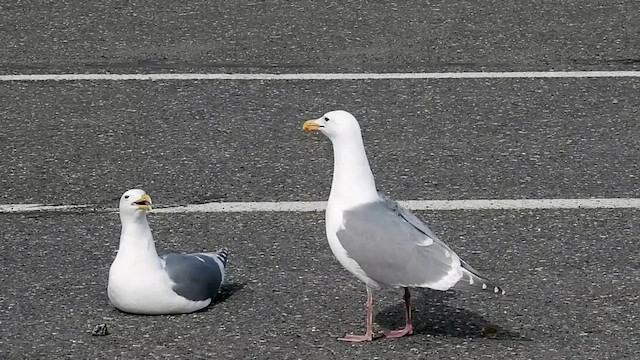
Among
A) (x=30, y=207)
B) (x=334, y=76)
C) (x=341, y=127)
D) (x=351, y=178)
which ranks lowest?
(x=351, y=178)

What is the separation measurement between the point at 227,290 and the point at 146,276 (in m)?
0.44

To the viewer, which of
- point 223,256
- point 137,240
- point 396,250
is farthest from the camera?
point 223,256

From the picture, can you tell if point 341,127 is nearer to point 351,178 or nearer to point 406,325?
point 351,178

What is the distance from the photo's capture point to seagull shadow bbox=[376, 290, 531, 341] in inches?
183

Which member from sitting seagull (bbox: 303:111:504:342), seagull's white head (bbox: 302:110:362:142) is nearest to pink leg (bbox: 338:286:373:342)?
sitting seagull (bbox: 303:111:504:342)

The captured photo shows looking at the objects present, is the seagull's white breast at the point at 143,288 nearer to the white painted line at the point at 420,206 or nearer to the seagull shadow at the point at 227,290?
the seagull shadow at the point at 227,290

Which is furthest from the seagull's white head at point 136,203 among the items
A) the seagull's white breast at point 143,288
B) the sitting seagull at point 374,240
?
the sitting seagull at point 374,240

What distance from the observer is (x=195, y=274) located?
4.77 m

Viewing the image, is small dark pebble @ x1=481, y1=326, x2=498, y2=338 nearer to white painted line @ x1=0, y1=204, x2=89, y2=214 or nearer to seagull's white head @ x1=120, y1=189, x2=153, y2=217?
seagull's white head @ x1=120, y1=189, x2=153, y2=217

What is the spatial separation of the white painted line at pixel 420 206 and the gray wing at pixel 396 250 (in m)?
1.24

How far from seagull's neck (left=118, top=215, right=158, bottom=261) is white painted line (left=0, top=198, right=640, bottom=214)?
97 cm

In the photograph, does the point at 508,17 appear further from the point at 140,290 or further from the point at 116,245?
the point at 140,290

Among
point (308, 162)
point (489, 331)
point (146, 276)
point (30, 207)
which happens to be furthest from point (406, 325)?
point (30, 207)

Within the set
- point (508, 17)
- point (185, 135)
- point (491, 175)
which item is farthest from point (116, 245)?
point (508, 17)
